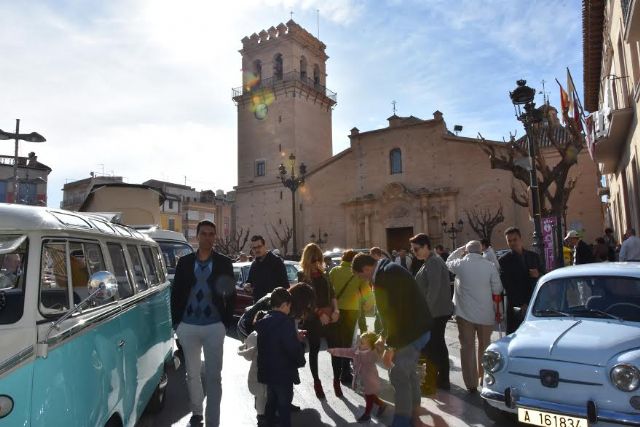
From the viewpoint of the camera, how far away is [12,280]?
3273 millimetres

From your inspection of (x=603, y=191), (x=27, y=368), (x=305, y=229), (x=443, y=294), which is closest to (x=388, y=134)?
(x=305, y=229)

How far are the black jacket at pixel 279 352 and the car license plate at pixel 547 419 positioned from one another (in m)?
2.05

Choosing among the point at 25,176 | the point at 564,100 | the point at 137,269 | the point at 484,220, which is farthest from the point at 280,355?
the point at 25,176

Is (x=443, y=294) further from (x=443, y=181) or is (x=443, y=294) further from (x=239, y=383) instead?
(x=443, y=181)

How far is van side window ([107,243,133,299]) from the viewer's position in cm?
398

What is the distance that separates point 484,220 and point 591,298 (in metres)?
28.5

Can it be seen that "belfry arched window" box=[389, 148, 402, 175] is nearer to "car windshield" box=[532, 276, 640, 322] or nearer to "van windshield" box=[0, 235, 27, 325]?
"car windshield" box=[532, 276, 640, 322]

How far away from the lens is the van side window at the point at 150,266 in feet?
17.8

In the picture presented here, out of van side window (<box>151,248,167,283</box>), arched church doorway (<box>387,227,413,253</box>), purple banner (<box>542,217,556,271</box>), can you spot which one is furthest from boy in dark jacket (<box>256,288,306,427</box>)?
arched church doorway (<box>387,227,413,253</box>)

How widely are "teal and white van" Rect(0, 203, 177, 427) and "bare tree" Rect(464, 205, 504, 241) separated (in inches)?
1172

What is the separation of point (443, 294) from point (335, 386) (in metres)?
1.85

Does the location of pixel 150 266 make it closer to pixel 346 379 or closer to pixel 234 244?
pixel 346 379

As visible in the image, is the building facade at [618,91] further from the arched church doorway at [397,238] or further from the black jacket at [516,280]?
the arched church doorway at [397,238]

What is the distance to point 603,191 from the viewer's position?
26141 millimetres
